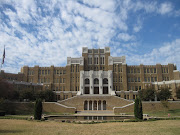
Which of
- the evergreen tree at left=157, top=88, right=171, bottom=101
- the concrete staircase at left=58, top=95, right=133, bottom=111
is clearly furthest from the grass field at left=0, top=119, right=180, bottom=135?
the concrete staircase at left=58, top=95, right=133, bottom=111

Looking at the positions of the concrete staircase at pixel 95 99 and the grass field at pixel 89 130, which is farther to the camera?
the concrete staircase at pixel 95 99

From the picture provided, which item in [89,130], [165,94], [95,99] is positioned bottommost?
[89,130]

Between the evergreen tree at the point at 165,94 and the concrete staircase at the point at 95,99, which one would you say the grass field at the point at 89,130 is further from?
the concrete staircase at the point at 95,99

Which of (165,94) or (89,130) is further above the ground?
(165,94)

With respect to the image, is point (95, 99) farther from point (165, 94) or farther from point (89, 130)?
point (89, 130)

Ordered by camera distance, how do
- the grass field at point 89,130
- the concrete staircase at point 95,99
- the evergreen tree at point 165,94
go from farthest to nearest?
the concrete staircase at point 95,99 < the evergreen tree at point 165,94 < the grass field at point 89,130

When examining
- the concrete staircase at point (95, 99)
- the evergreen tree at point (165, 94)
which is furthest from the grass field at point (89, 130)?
the concrete staircase at point (95, 99)

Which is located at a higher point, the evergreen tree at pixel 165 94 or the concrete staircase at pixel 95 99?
the evergreen tree at pixel 165 94

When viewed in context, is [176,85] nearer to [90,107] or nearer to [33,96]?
[90,107]

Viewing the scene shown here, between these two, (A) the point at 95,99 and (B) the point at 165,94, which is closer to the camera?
(B) the point at 165,94

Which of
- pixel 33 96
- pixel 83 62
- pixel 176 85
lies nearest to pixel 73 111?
pixel 33 96

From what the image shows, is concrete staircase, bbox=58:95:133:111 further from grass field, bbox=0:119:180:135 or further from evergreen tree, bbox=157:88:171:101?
grass field, bbox=0:119:180:135

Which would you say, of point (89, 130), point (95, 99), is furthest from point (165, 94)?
point (89, 130)

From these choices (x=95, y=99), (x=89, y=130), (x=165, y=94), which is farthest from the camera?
(x=95, y=99)
